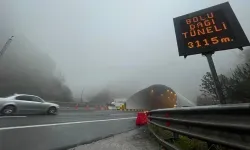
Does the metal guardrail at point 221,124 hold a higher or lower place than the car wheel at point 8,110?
lower

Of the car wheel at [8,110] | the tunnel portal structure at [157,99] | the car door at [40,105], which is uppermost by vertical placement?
the tunnel portal structure at [157,99]

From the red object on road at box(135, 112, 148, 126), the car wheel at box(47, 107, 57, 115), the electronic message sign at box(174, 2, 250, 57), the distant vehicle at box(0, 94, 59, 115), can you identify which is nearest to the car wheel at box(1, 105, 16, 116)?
the distant vehicle at box(0, 94, 59, 115)

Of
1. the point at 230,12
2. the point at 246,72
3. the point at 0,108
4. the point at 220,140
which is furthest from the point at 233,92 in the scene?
the point at 220,140

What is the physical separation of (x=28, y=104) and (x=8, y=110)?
125 centimetres

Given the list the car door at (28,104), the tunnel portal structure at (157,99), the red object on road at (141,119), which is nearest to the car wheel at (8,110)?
the car door at (28,104)

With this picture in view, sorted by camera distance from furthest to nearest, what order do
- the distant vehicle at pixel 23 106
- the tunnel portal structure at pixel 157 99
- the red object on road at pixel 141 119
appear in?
the tunnel portal structure at pixel 157 99 → the distant vehicle at pixel 23 106 → the red object on road at pixel 141 119

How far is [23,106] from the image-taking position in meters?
13.8

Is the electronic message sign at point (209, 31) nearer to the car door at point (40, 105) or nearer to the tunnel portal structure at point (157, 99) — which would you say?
the car door at point (40, 105)

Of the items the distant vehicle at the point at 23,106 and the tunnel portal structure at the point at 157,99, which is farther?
the tunnel portal structure at the point at 157,99

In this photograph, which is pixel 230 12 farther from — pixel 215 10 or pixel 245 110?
pixel 245 110

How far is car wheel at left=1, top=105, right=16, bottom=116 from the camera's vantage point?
509 inches

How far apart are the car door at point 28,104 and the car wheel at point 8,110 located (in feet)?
1.17

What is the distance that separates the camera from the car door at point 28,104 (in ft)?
45.0

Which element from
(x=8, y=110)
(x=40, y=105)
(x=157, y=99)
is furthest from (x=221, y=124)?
(x=157, y=99)
